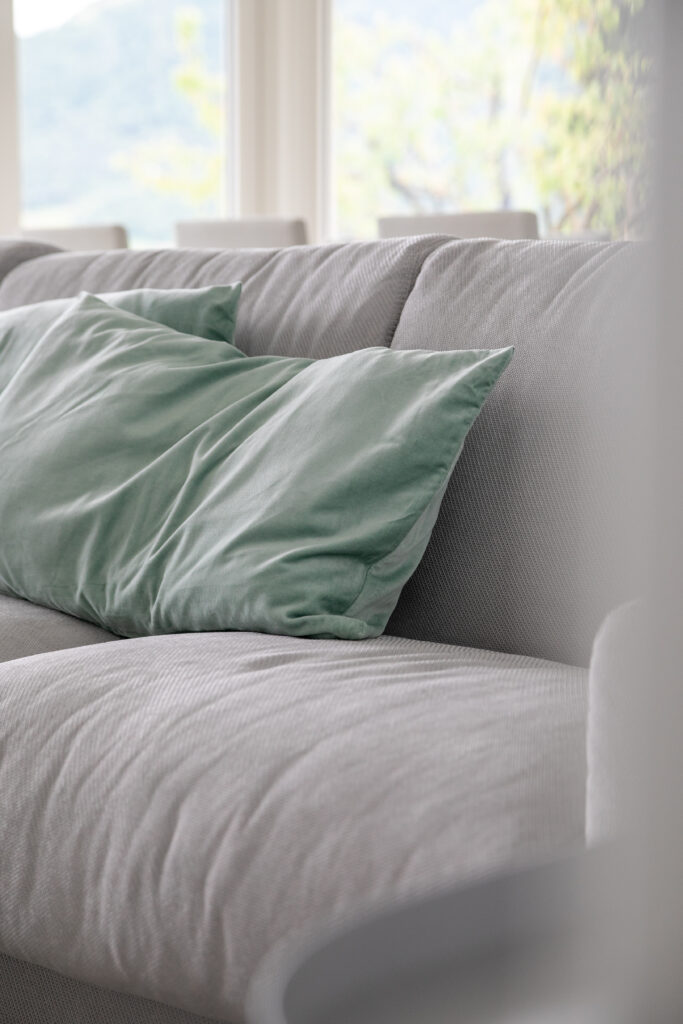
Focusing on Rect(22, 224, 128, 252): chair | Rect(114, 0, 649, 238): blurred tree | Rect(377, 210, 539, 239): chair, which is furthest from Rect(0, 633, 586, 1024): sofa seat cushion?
Rect(114, 0, 649, 238): blurred tree

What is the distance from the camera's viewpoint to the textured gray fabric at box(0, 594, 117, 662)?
4.44ft

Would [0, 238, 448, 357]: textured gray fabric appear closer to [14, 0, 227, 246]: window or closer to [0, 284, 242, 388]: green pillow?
[0, 284, 242, 388]: green pillow

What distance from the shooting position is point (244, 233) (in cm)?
330

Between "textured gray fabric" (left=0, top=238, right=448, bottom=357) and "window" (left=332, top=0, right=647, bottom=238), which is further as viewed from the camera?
"window" (left=332, top=0, right=647, bottom=238)

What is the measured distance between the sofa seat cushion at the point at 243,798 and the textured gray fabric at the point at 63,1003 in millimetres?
103

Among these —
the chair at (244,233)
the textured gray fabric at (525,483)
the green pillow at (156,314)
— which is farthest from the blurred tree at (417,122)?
the textured gray fabric at (525,483)

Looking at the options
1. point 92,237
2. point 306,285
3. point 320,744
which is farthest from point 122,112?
point 320,744

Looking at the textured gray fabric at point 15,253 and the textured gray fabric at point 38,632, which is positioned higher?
the textured gray fabric at point 15,253

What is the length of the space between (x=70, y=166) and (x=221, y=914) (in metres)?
5.01

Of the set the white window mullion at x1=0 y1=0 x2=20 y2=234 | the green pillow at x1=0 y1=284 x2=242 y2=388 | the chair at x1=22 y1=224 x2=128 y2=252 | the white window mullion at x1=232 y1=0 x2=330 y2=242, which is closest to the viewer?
the green pillow at x1=0 y1=284 x2=242 y2=388

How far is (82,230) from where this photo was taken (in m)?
3.71

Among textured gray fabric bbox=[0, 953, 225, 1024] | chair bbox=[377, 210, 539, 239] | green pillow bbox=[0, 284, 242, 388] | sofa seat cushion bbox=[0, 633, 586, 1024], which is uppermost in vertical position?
chair bbox=[377, 210, 539, 239]

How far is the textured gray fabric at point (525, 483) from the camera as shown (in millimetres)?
1277

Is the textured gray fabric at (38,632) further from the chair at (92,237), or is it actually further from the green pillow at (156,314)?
the chair at (92,237)
